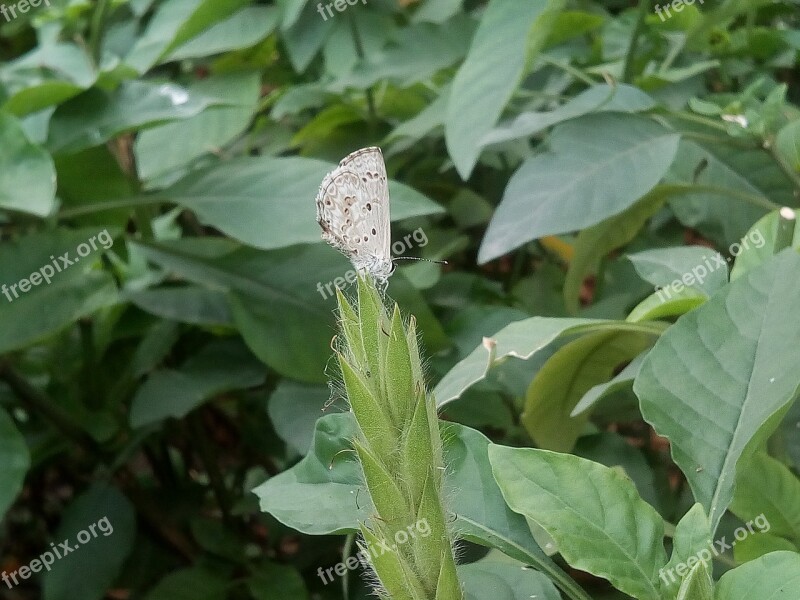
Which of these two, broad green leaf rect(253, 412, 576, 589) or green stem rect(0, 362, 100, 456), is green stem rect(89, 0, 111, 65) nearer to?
green stem rect(0, 362, 100, 456)

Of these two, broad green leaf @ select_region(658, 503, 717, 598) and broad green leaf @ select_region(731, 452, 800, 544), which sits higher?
broad green leaf @ select_region(658, 503, 717, 598)

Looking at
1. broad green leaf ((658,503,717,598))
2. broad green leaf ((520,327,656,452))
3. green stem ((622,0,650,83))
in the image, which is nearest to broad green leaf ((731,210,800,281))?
broad green leaf ((520,327,656,452))

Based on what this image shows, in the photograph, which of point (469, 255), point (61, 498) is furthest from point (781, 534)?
point (61, 498)

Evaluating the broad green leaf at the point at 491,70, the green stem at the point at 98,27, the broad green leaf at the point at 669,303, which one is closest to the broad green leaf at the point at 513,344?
the broad green leaf at the point at 669,303

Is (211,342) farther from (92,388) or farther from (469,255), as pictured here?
(469,255)

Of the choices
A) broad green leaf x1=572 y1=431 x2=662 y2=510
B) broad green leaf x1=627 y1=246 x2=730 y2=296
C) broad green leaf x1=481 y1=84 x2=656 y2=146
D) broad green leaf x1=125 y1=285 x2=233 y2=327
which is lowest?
broad green leaf x1=572 y1=431 x2=662 y2=510

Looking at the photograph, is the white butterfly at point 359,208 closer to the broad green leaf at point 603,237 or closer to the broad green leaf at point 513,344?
the broad green leaf at point 513,344
